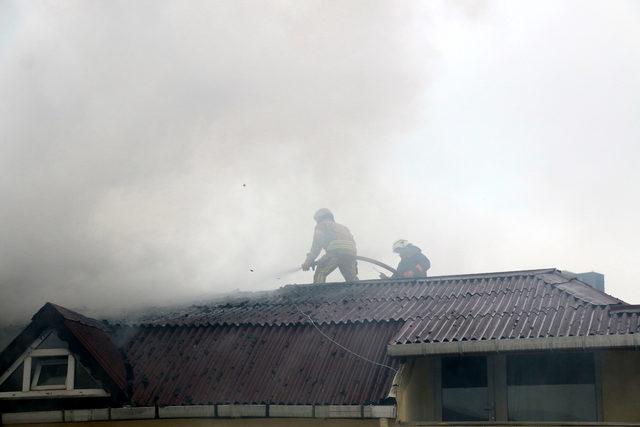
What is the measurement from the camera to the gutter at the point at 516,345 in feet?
37.1

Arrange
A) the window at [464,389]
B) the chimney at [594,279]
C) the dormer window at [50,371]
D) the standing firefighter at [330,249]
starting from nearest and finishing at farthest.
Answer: the window at [464,389] < the dormer window at [50,371] < the standing firefighter at [330,249] < the chimney at [594,279]

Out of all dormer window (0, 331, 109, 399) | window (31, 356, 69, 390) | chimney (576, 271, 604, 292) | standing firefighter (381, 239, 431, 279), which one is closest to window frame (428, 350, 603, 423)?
dormer window (0, 331, 109, 399)

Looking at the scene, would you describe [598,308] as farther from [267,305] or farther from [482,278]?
[267,305]

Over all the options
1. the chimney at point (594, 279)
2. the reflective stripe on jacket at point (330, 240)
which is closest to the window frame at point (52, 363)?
the reflective stripe on jacket at point (330, 240)

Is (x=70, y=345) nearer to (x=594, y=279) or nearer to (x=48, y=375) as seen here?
(x=48, y=375)

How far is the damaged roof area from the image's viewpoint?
12.3m

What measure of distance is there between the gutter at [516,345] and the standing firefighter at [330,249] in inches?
334

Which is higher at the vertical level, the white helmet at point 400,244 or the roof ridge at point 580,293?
the white helmet at point 400,244

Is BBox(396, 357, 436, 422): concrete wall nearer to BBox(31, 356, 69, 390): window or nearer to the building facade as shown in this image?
the building facade

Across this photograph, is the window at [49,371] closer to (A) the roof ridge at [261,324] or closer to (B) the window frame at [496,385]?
(A) the roof ridge at [261,324]

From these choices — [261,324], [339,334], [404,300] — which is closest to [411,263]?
[404,300]

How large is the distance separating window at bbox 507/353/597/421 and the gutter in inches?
38.3

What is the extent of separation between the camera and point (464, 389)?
12.9 meters

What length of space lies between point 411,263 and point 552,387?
30.1 ft
